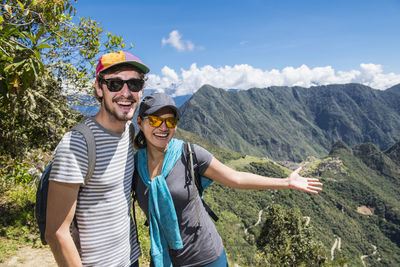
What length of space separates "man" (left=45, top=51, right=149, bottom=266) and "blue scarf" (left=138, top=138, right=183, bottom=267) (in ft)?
0.79

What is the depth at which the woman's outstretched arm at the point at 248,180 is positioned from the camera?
11.5 feet

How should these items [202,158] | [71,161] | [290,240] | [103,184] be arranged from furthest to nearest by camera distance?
[290,240]
[202,158]
[103,184]
[71,161]

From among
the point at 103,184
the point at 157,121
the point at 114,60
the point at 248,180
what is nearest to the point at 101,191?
the point at 103,184

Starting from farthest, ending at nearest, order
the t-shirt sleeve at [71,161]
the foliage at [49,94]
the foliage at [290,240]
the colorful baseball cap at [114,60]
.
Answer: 1. the foliage at [290,240]
2. the foliage at [49,94]
3. the colorful baseball cap at [114,60]
4. the t-shirt sleeve at [71,161]

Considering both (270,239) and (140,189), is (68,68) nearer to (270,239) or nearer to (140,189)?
(140,189)

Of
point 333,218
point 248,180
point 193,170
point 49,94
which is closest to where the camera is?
point 193,170

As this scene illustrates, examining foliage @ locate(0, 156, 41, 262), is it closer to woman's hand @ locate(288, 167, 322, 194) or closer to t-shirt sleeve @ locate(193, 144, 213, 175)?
t-shirt sleeve @ locate(193, 144, 213, 175)

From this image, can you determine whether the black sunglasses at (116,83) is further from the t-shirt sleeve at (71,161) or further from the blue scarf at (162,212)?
the blue scarf at (162,212)

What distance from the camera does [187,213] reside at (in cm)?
331

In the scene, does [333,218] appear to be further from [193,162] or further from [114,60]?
[114,60]

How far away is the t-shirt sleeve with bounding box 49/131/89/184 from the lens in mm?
2246

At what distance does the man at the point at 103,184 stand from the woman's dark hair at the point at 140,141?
17 centimetres

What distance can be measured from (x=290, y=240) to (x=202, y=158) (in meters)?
30.6

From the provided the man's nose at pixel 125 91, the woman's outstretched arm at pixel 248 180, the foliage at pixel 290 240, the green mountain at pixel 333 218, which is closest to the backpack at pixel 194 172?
the woman's outstretched arm at pixel 248 180
